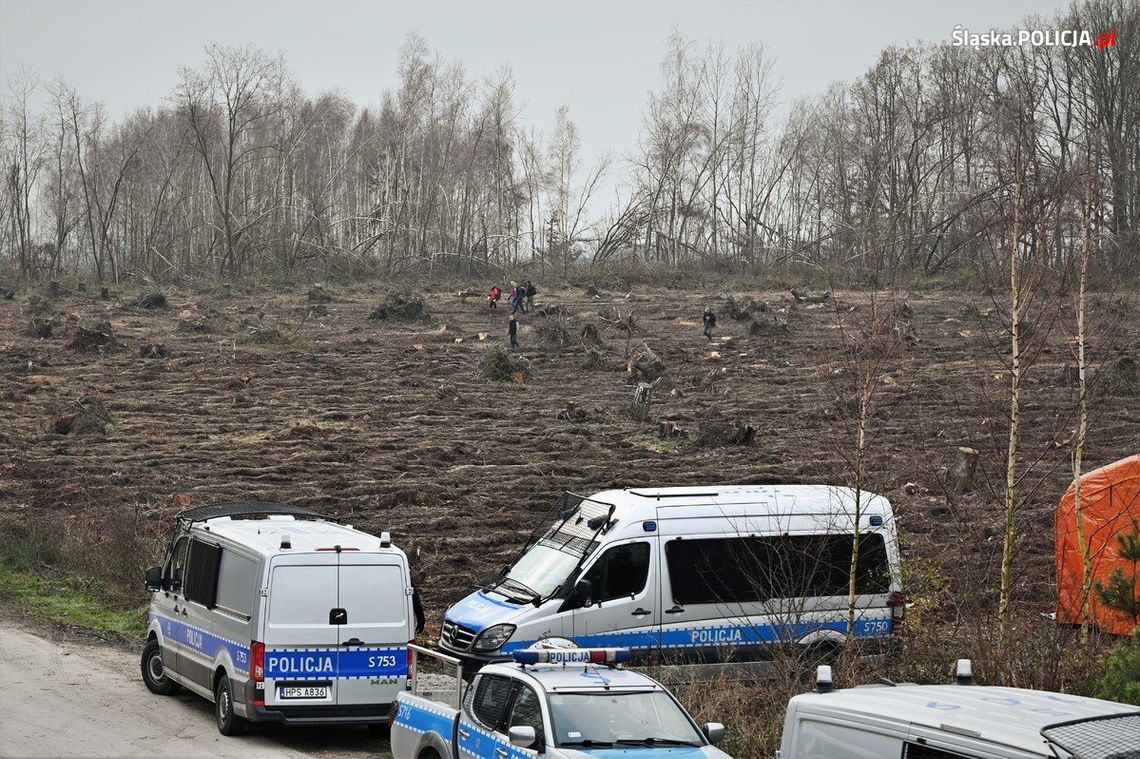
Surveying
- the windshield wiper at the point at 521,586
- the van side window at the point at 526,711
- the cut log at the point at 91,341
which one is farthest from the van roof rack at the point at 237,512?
the cut log at the point at 91,341

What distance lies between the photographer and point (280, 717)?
40.9 feet

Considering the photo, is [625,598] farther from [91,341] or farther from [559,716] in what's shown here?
[91,341]

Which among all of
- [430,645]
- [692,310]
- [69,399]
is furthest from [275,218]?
[430,645]

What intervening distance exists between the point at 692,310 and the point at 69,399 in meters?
28.7

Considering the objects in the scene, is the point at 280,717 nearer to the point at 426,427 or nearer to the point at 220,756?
the point at 220,756

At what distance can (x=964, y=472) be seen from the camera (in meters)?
24.4

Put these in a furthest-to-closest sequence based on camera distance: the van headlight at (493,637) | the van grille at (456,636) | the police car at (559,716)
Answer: the van grille at (456,636), the van headlight at (493,637), the police car at (559,716)

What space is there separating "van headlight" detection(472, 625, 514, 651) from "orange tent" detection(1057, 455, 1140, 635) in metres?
7.52

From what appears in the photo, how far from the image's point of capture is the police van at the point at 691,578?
1439 centimetres

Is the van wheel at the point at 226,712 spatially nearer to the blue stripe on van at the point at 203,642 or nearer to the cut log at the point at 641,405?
the blue stripe on van at the point at 203,642

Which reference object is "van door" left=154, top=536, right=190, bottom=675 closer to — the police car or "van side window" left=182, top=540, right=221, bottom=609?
"van side window" left=182, top=540, right=221, bottom=609

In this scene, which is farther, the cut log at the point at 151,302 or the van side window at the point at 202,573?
the cut log at the point at 151,302

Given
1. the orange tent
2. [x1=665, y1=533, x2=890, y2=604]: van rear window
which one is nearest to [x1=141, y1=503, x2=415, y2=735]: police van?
[x1=665, y1=533, x2=890, y2=604]: van rear window

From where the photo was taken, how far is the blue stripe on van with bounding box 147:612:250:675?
12633 millimetres
